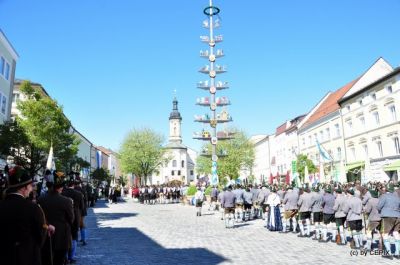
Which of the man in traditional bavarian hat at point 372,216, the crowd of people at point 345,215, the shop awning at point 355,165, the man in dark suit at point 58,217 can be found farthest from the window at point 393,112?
the man in dark suit at point 58,217

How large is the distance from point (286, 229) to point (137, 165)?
48919 millimetres

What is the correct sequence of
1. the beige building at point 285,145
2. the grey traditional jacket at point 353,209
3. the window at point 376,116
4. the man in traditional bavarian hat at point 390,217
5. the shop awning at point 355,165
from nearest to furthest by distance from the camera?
the man in traditional bavarian hat at point 390,217 → the grey traditional jacket at point 353,209 → the window at point 376,116 → the shop awning at point 355,165 → the beige building at point 285,145

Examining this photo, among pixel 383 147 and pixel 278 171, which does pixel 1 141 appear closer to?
pixel 383 147

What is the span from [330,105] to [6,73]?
126 feet

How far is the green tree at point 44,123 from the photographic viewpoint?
21.2m

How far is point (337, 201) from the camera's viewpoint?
464 inches

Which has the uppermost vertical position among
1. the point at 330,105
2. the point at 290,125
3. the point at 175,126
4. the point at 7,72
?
the point at 175,126

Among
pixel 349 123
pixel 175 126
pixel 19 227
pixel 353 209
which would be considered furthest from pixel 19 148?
pixel 175 126

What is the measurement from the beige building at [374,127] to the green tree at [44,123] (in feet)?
78.5

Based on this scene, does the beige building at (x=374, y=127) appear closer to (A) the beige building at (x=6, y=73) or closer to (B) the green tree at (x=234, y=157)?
(B) the green tree at (x=234, y=157)

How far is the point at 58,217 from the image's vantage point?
6.89 metres

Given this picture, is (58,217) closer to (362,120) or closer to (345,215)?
(345,215)

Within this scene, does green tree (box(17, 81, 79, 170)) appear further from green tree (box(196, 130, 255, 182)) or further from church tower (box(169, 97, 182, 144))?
church tower (box(169, 97, 182, 144))

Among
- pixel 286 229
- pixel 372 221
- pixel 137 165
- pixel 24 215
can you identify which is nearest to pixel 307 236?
pixel 286 229
